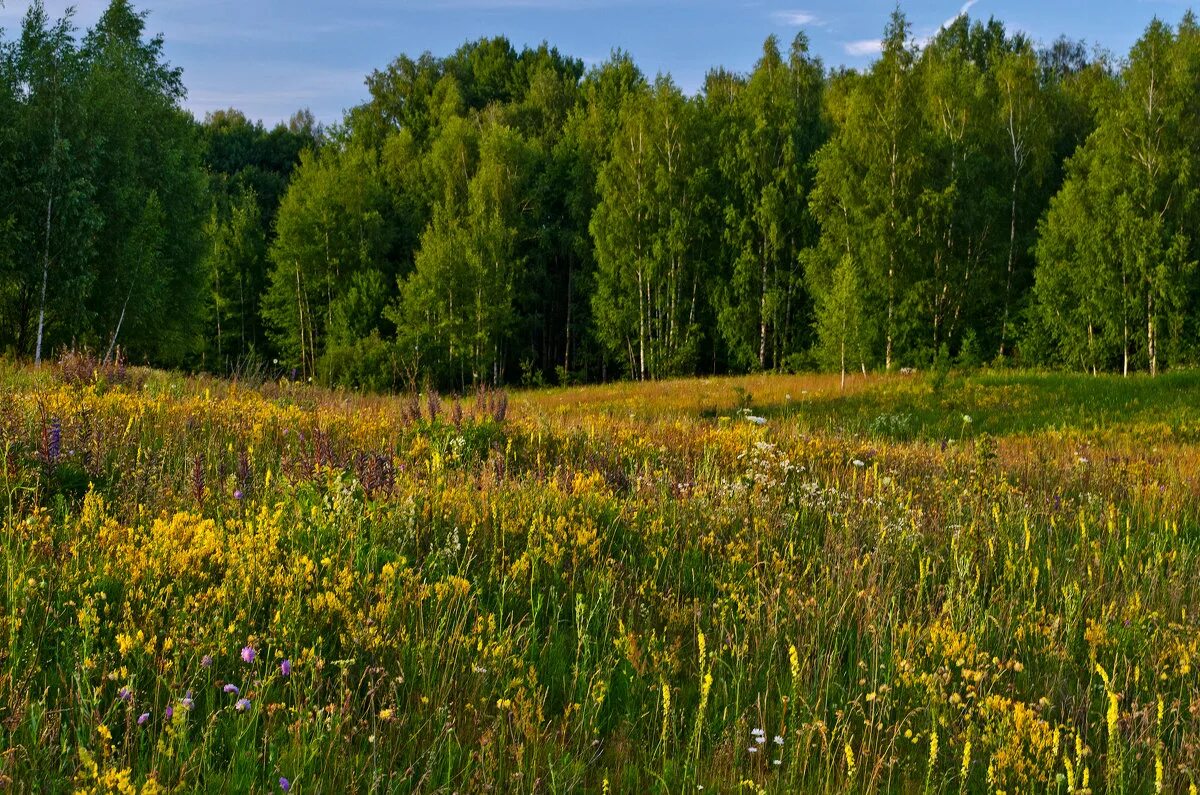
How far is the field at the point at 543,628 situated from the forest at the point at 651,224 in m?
17.1

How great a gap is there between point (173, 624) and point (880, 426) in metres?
12.2

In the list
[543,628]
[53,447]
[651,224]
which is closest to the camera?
[543,628]

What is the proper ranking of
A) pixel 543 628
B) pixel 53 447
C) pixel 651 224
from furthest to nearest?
1. pixel 651 224
2. pixel 53 447
3. pixel 543 628

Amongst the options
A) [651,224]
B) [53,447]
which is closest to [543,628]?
[53,447]

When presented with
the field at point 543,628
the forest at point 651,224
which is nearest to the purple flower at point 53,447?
the field at point 543,628

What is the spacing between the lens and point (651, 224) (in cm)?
3975

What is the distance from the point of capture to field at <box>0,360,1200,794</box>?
2.16 metres

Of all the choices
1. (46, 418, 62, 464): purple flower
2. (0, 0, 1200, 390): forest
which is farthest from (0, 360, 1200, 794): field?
(0, 0, 1200, 390): forest

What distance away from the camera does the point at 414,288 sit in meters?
39.0

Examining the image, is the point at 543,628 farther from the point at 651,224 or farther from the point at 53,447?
the point at 651,224

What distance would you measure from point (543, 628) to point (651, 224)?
38046 millimetres

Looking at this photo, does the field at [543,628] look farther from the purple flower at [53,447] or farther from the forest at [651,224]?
the forest at [651,224]

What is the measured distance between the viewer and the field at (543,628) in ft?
7.09

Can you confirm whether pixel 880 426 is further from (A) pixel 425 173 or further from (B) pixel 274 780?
(A) pixel 425 173
